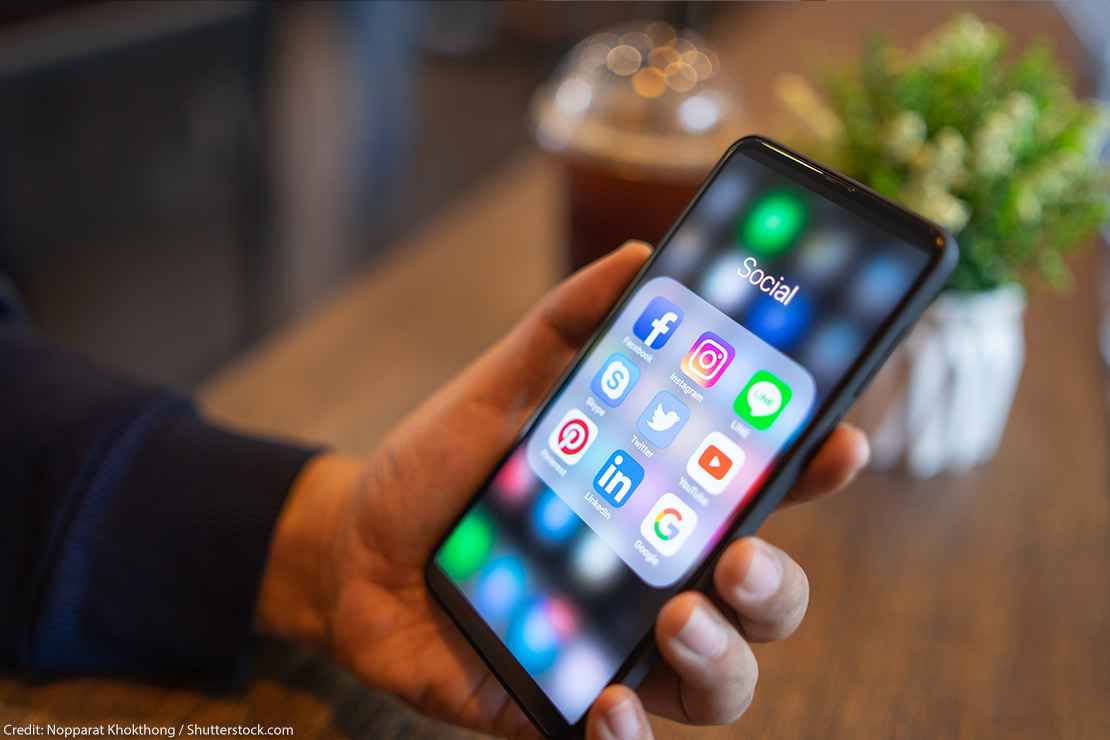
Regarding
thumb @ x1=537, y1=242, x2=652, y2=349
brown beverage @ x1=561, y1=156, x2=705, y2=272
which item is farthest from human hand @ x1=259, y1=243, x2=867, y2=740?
brown beverage @ x1=561, y1=156, x2=705, y2=272

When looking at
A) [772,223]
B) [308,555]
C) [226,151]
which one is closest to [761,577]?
[772,223]

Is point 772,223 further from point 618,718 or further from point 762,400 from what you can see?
point 618,718

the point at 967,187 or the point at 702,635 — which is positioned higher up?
the point at 967,187

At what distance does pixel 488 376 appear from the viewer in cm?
45

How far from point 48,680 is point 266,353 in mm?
341

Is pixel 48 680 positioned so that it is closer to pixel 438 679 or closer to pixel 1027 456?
pixel 438 679

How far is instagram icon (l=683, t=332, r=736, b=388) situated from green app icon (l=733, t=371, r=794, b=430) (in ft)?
0.04

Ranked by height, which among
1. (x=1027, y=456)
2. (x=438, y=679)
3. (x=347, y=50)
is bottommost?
(x=347, y=50)

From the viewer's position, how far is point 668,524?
35 centimetres

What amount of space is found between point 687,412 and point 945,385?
31cm

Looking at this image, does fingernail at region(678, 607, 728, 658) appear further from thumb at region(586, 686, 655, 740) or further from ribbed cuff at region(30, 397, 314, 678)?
ribbed cuff at region(30, 397, 314, 678)

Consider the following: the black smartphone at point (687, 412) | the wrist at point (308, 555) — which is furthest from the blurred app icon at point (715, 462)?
the wrist at point (308, 555)

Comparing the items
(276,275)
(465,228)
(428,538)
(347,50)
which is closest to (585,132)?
(465,228)

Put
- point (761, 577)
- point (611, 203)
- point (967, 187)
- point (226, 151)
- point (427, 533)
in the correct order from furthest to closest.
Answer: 1. point (226, 151)
2. point (611, 203)
3. point (967, 187)
4. point (427, 533)
5. point (761, 577)
